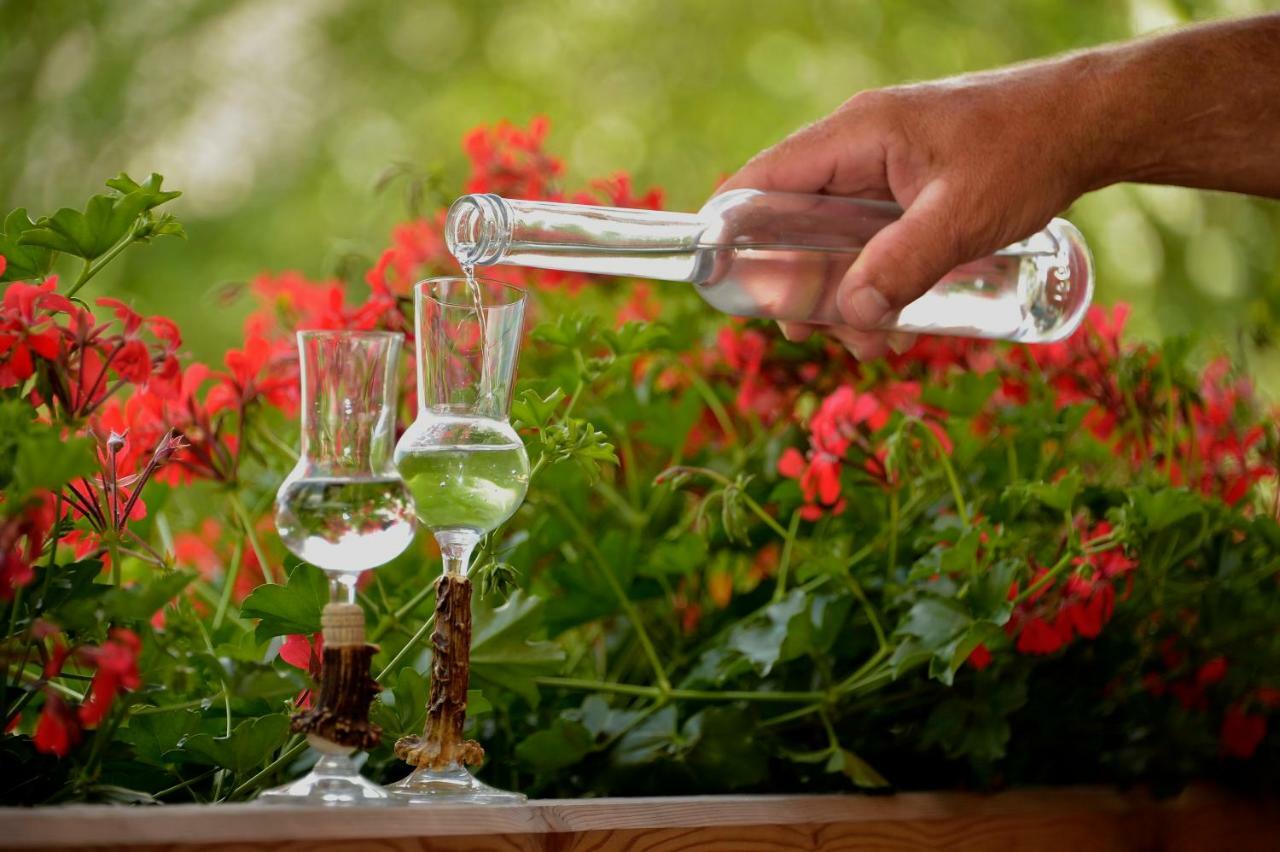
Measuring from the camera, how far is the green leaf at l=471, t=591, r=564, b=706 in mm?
895

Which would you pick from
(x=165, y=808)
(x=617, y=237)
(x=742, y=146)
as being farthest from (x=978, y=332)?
(x=742, y=146)

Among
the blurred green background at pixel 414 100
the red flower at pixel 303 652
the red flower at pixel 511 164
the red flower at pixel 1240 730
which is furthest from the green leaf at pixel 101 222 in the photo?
the blurred green background at pixel 414 100

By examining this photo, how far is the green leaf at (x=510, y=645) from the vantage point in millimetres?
895

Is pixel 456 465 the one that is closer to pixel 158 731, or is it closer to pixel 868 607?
pixel 158 731

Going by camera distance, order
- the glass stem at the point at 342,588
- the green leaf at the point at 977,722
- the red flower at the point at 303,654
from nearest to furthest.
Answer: the glass stem at the point at 342,588, the red flower at the point at 303,654, the green leaf at the point at 977,722

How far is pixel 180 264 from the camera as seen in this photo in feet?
17.9

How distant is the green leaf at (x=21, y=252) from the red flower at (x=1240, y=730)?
3.62 feet

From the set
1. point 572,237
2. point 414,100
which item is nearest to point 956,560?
point 572,237

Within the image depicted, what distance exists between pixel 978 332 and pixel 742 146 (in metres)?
4.49

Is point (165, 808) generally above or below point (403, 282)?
below

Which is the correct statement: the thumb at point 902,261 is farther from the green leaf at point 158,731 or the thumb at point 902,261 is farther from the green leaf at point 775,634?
the green leaf at point 158,731

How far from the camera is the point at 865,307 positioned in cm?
103

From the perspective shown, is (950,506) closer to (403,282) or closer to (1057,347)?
(1057,347)

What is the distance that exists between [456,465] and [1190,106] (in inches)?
30.8
